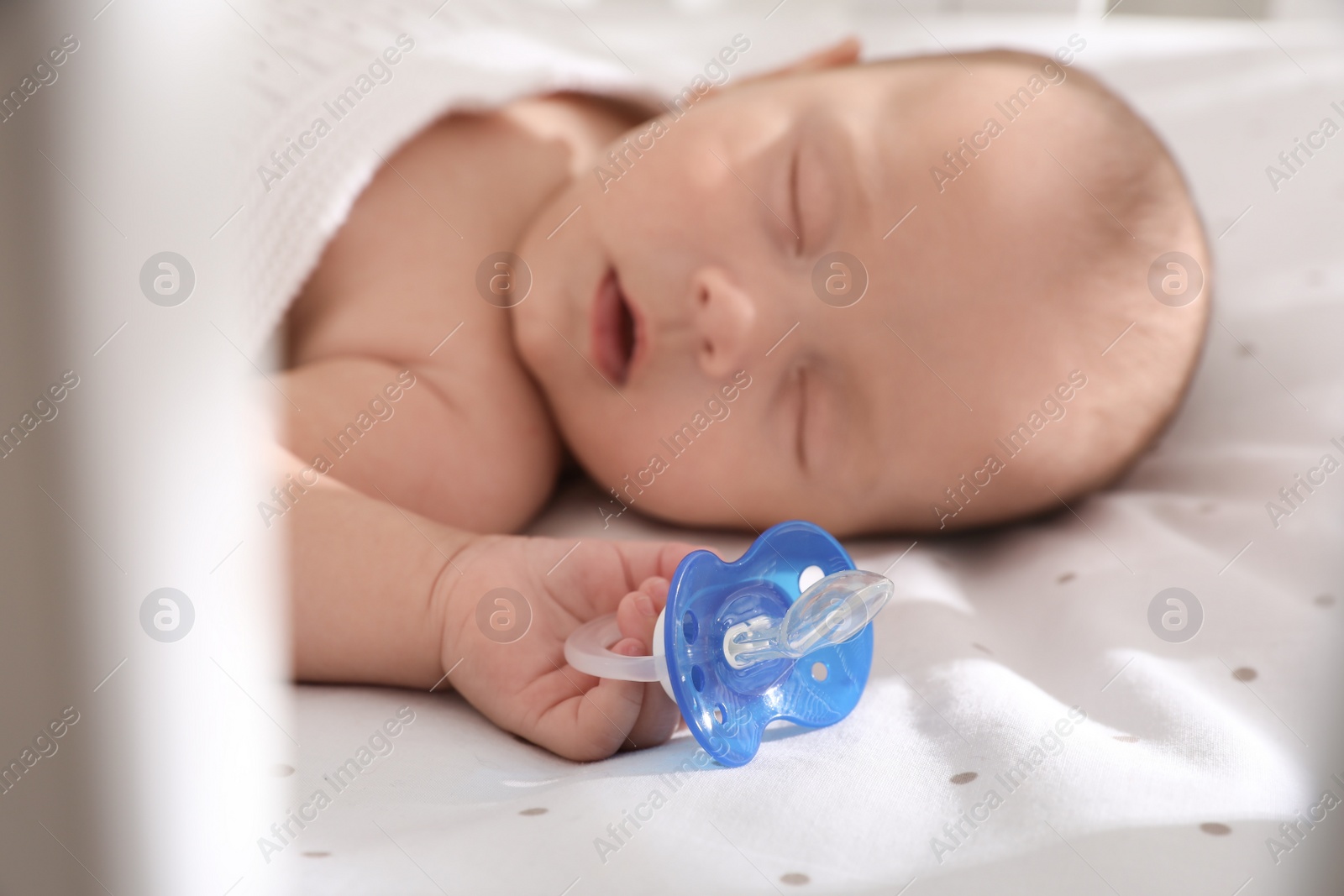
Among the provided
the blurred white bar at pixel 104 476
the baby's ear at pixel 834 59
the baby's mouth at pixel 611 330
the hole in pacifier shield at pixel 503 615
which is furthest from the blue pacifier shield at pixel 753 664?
the baby's ear at pixel 834 59

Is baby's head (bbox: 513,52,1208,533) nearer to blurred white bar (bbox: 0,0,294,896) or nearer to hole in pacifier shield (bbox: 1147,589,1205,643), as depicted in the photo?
hole in pacifier shield (bbox: 1147,589,1205,643)

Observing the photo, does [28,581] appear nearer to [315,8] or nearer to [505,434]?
[505,434]

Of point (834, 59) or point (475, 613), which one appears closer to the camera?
point (475, 613)

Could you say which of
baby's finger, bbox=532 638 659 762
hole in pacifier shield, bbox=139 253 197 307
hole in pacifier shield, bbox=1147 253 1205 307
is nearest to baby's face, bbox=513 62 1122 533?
hole in pacifier shield, bbox=1147 253 1205 307

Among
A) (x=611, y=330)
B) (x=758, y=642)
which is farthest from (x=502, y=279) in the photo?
(x=758, y=642)

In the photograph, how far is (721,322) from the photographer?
35.5 inches

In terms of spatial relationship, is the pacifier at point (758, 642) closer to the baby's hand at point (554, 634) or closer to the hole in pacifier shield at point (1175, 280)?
the baby's hand at point (554, 634)

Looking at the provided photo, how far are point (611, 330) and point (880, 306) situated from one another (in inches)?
11.1

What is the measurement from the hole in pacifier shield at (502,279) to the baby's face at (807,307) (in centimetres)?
3

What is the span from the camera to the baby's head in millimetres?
902

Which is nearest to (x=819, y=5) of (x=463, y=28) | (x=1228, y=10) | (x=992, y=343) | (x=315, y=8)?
(x=1228, y=10)

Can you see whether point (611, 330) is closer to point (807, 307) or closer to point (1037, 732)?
point (807, 307)

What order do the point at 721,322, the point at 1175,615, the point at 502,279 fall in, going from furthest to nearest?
1. the point at 502,279
2. the point at 721,322
3. the point at 1175,615

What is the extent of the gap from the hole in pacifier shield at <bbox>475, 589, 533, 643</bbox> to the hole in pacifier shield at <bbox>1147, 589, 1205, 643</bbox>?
514mm
